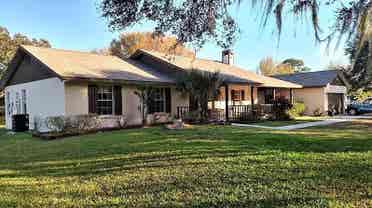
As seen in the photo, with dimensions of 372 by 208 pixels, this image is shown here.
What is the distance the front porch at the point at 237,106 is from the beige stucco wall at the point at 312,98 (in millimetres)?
5904

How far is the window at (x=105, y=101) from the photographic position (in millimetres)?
17922

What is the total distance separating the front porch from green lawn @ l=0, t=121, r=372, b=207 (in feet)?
32.7

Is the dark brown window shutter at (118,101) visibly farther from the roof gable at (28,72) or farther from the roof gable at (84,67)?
the roof gable at (28,72)

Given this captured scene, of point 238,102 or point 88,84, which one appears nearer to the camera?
point 88,84

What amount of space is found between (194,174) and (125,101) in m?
12.6

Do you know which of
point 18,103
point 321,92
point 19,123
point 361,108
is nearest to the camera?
point 19,123

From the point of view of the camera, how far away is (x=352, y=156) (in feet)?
26.8

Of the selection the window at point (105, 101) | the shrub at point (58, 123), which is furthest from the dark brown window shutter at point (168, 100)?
the shrub at point (58, 123)

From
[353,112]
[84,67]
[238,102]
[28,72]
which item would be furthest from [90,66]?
[353,112]

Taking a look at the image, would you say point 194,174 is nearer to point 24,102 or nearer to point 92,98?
point 92,98

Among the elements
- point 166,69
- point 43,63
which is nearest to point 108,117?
point 43,63

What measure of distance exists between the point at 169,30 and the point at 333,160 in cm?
446

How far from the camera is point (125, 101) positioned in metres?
19.0

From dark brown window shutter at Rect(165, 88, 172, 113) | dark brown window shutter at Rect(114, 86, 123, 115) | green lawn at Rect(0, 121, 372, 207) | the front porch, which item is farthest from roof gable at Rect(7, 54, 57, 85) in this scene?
green lawn at Rect(0, 121, 372, 207)
